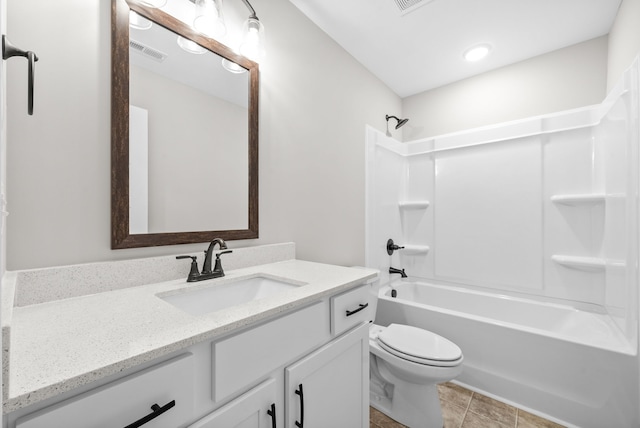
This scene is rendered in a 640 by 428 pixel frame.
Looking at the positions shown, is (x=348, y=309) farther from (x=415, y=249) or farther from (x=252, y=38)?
(x=415, y=249)

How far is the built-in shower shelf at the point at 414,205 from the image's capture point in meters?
2.82

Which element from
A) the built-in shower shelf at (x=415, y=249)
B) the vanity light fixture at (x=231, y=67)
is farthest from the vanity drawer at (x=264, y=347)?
the built-in shower shelf at (x=415, y=249)

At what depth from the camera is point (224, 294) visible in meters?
1.20

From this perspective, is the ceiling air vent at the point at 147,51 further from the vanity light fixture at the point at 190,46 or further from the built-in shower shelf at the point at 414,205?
the built-in shower shelf at the point at 414,205

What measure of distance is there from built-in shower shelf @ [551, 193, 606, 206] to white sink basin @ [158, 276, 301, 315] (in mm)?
2187

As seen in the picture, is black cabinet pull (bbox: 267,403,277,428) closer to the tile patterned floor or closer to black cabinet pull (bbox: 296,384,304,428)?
black cabinet pull (bbox: 296,384,304,428)

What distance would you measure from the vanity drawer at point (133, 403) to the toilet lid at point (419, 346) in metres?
1.21

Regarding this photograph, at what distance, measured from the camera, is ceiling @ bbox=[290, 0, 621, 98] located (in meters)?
1.76

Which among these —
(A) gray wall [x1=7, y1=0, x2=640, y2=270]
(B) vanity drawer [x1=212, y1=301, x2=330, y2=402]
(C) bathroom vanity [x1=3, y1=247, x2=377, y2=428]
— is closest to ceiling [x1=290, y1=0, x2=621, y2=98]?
(A) gray wall [x1=7, y1=0, x2=640, y2=270]

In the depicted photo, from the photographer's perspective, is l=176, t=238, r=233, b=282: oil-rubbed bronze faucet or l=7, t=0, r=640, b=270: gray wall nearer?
l=7, t=0, r=640, b=270: gray wall

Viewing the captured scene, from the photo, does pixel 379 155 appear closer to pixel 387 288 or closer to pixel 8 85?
pixel 387 288

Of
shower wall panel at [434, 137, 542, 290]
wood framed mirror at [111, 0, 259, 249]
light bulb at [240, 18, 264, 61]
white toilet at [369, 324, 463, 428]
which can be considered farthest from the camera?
shower wall panel at [434, 137, 542, 290]

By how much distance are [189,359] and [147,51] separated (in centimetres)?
118

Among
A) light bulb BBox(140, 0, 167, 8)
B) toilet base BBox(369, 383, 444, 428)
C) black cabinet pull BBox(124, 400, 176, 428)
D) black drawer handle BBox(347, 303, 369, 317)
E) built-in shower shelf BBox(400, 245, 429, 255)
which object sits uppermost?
light bulb BBox(140, 0, 167, 8)
